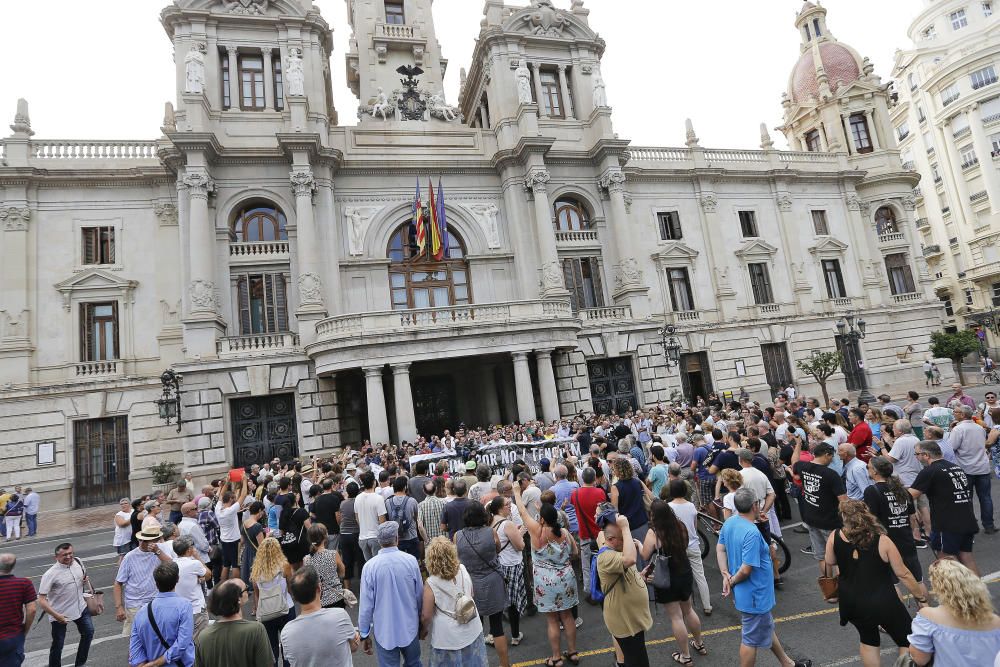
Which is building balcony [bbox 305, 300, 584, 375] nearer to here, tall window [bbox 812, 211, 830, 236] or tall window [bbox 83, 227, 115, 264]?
tall window [bbox 83, 227, 115, 264]

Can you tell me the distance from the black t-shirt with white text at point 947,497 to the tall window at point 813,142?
40.4 metres

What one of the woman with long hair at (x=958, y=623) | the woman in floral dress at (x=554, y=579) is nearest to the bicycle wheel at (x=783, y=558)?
the woman in floral dress at (x=554, y=579)

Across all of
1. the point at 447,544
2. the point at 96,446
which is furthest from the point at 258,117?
the point at 447,544

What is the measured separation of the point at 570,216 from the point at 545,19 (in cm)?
1185

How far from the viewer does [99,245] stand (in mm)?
25484

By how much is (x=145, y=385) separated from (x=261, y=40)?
18164mm

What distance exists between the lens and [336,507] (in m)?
9.26

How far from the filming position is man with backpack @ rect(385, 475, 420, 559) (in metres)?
8.40

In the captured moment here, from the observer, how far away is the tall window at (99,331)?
80.9 feet

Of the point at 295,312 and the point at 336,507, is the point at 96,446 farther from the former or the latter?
the point at 336,507

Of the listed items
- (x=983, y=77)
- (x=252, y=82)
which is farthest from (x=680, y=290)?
(x=983, y=77)

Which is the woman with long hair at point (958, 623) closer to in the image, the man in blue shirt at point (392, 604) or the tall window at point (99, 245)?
the man in blue shirt at point (392, 604)

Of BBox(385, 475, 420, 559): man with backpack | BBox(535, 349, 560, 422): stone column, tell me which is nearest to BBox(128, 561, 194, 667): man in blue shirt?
BBox(385, 475, 420, 559): man with backpack

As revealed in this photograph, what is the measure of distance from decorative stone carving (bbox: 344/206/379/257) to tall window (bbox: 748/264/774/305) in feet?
77.6
